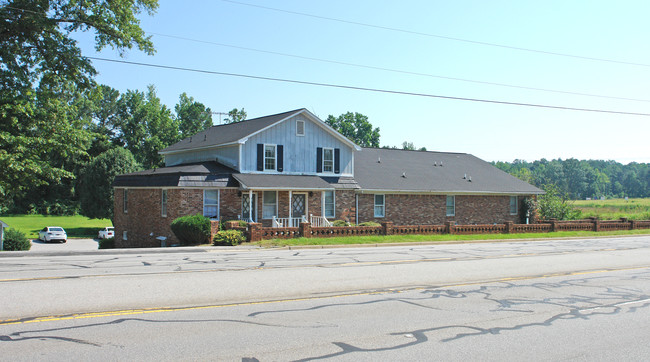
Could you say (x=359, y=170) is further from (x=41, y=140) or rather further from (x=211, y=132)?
(x=41, y=140)

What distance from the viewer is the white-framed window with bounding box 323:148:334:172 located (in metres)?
33.5

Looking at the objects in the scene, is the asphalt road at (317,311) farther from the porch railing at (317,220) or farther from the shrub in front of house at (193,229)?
the porch railing at (317,220)

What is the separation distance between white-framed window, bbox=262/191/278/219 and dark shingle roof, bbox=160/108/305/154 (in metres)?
3.56

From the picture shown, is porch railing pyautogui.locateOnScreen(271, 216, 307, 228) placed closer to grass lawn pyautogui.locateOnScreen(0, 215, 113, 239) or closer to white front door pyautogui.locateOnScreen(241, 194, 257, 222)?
white front door pyautogui.locateOnScreen(241, 194, 257, 222)

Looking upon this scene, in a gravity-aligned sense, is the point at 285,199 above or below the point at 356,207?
above

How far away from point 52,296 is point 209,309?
3203 mm

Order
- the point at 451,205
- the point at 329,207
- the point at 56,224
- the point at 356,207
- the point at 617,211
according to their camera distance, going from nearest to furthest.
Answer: the point at 329,207 < the point at 356,207 < the point at 451,205 < the point at 56,224 < the point at 617,211

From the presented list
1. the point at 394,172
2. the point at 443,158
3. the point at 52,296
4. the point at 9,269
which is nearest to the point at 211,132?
the point at 394,172

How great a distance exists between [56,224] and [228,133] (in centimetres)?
3971

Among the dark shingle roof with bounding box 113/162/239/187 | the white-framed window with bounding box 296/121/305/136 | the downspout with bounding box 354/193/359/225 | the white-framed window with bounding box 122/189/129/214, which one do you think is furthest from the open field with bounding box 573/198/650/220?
the white-framed window with bounding box 122/189/129/214

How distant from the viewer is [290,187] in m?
29.2

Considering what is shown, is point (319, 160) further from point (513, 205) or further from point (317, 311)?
point (317, 311)

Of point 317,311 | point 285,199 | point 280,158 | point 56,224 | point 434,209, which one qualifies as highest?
point 280,158

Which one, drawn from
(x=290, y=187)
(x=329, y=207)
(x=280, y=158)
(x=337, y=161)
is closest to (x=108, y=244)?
(x=280, y=158)
